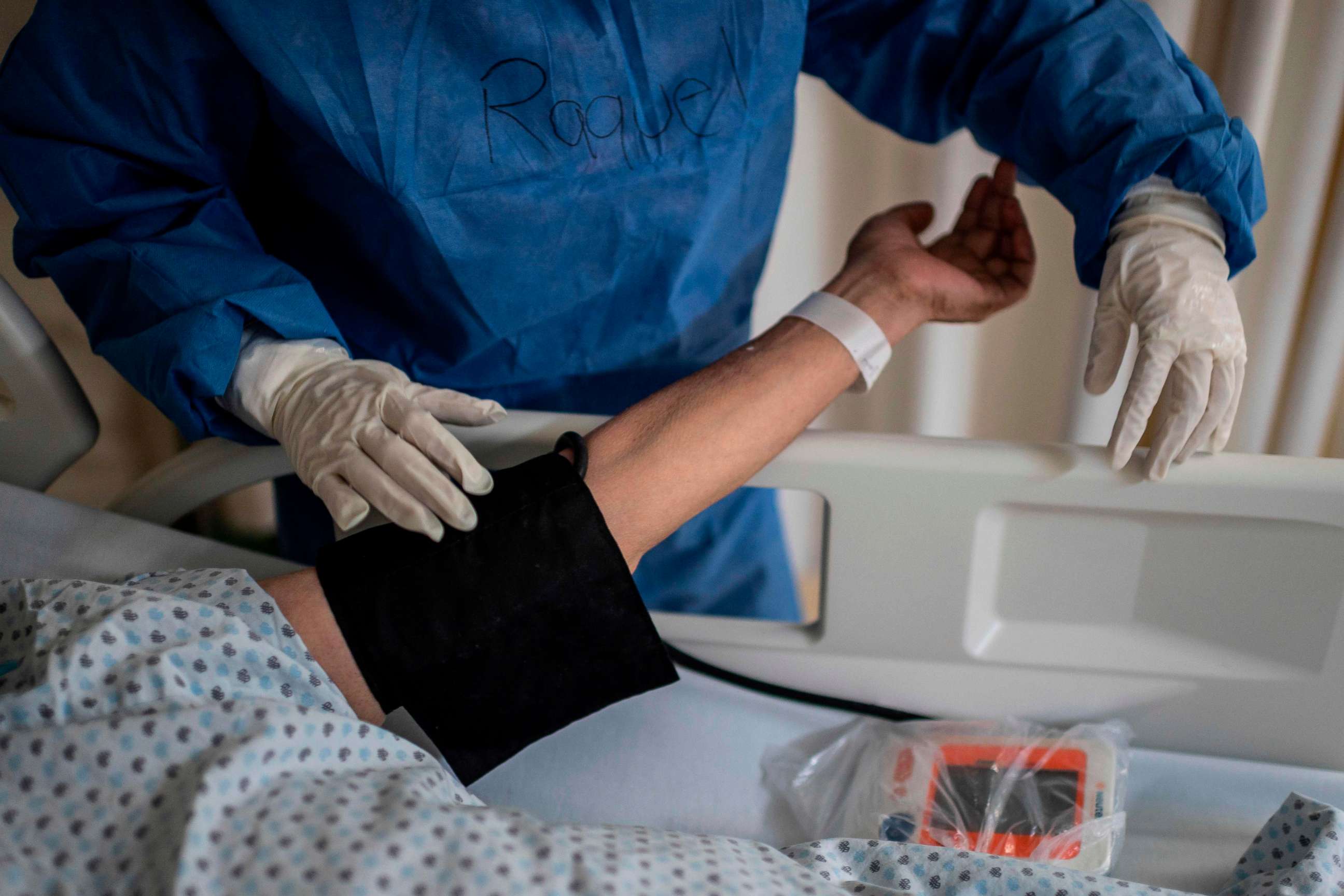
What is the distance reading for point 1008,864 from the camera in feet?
2.69

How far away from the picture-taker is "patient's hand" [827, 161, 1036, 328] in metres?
1.22

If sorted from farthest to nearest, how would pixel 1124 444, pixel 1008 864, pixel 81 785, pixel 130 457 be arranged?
pixel 130 457
pixel 1124 444
pixel 1008 864
pixel 81 785

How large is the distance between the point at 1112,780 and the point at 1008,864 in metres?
0.30

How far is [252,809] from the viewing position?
0.70 metres

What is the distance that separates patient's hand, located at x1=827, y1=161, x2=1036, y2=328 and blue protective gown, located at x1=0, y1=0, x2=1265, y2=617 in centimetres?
9

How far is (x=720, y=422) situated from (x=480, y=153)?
0.38 meters

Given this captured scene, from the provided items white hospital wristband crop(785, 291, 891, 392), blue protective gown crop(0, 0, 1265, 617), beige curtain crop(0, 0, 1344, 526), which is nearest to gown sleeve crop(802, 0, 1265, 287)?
blue protective gown crop(0, 0, 1265, 617)

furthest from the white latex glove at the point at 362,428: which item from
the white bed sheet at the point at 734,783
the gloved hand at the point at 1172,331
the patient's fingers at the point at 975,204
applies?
the patient's fingers at the point at 975,204

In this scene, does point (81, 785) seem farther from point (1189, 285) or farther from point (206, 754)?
point (1189, 285)

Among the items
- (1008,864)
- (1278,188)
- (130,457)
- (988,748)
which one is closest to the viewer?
(1008,864)

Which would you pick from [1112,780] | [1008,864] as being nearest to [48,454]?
[1008,864]

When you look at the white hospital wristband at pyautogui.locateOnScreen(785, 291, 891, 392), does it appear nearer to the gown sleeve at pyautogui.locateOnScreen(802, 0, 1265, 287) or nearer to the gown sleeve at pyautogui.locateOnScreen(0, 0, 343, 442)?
the gown sleeve at pyautogui.locateOnScreen(802, 0, 1265, 287)

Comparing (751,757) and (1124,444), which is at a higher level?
(1124,444)

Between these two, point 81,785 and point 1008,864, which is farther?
point 1008,864
